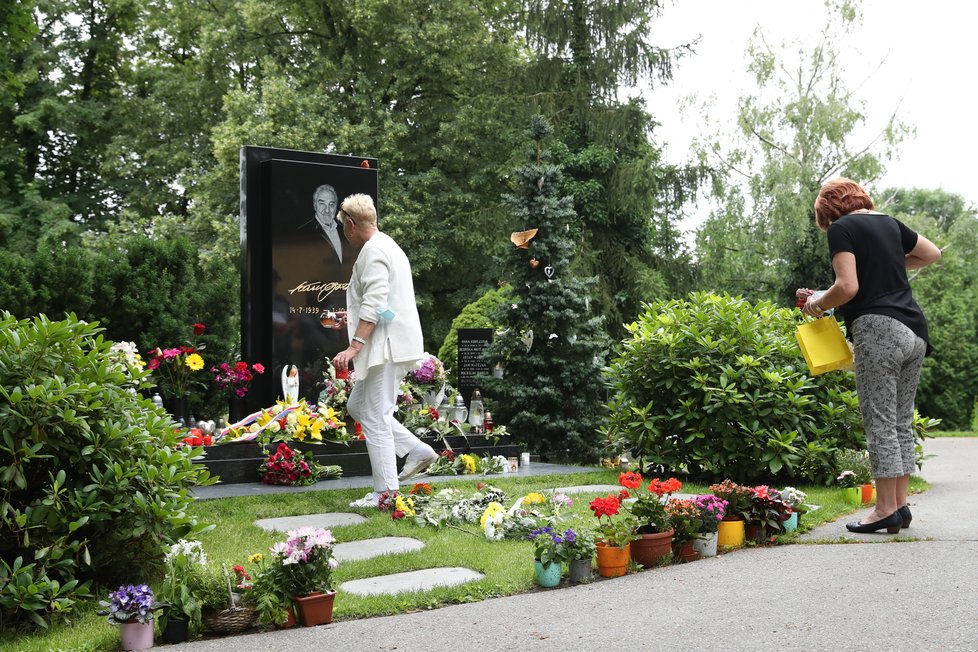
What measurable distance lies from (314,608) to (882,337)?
3315 millimetres

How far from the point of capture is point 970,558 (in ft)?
14.9

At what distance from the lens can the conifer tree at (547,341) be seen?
10.4 metres

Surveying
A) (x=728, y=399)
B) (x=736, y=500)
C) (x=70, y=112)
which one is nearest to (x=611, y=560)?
(x=736, y=500)

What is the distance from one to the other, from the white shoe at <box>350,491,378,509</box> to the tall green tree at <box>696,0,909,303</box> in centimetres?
1889

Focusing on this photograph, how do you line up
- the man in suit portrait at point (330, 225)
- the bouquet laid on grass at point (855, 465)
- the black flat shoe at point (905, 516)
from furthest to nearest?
the man in suit portrait at point (330, 225) → the bouquet laid on grass at point (855, 465) → the black flat shoe at point (905, 516)

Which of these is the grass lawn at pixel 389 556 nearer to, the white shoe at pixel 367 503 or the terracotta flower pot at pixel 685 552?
the white shoe at pixel 367 503

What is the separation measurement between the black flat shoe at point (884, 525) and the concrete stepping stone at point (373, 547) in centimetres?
244

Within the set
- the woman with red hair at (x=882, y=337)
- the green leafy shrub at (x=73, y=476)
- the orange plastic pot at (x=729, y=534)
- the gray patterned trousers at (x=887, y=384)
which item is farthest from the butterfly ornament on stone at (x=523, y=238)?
the green leafy shrub at (x=73, y=476)

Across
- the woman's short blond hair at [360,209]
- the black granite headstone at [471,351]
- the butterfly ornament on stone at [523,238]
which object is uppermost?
the butterfly ornament on stone at [523,238]

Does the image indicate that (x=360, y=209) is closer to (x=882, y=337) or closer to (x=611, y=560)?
(x=611, y=560)

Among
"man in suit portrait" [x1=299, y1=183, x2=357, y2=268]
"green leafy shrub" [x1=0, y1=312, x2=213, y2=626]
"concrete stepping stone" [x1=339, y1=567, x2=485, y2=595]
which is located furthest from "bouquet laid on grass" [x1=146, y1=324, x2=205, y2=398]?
"concrete stepping stone" [x1=339, y1=567, x2=485, y2=595]

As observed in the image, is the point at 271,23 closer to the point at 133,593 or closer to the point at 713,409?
the point at 713,409

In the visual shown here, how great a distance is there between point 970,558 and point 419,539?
9.31ft

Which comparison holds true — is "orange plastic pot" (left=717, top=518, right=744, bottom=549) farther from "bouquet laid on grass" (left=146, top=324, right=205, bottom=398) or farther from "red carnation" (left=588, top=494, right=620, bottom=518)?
"bouquet laid on grass" (left=146, top=324, right=205, bottom=398)
